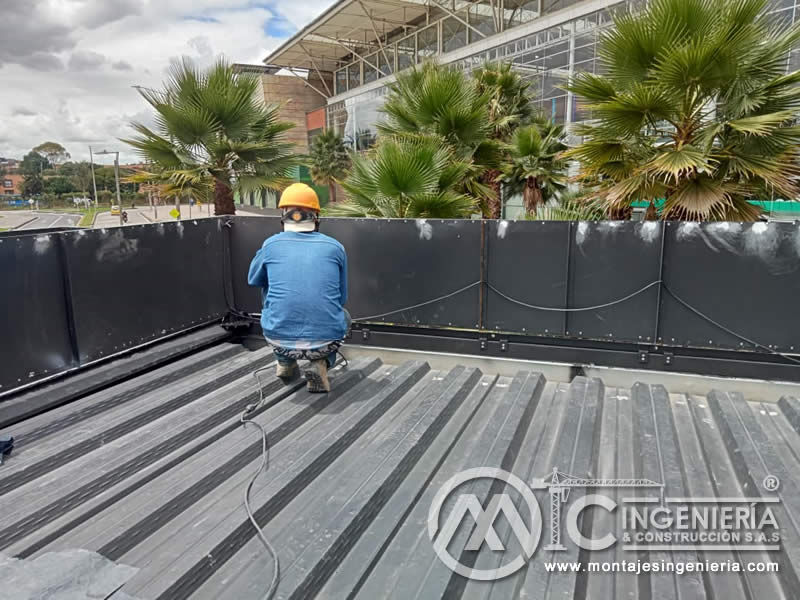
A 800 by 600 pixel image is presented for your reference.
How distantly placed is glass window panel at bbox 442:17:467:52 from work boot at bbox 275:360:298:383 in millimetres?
32057

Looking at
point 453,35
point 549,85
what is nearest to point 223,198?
point 549,85

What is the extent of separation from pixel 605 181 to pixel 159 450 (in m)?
5.96

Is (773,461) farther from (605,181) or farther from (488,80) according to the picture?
(488,80)

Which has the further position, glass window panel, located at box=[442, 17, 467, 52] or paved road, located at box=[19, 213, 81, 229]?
paved road, located at box=[19, 213, 81, 229]

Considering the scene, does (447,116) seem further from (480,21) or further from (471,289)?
(480,21)

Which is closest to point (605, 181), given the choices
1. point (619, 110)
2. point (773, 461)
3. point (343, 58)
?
point (619, 110)

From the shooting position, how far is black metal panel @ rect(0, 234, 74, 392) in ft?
11.2

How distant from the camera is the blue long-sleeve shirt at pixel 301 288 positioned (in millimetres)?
3787

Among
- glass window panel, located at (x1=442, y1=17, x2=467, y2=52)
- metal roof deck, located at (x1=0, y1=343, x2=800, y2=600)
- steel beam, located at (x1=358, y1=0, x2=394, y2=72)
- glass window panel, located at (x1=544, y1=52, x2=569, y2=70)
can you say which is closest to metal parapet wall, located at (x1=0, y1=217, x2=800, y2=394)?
metal roof deck, located at (x1=0, y1=343, x2=800, y2=600)

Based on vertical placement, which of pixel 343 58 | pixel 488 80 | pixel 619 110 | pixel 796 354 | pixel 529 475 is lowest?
pixel 529 475

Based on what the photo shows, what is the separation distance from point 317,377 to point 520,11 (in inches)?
1142

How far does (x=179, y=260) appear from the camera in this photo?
5.01 metres

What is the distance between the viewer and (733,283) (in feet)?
14.2

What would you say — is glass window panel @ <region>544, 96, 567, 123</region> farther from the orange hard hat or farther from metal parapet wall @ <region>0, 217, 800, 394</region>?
the orange hard hat
